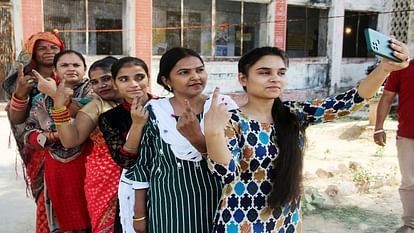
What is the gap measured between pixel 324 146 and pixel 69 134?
600 centimetres

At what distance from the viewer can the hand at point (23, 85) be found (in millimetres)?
2443

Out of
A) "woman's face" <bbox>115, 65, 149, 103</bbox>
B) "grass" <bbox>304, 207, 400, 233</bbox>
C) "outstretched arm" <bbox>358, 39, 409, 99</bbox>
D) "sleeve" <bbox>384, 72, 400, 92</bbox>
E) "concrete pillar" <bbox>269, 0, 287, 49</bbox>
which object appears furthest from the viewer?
"concrete pillar" <bbox>269, 0, 287, 49</bbox>

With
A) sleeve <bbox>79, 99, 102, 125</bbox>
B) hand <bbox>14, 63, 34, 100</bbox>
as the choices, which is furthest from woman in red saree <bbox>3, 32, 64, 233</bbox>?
sleeve <bbox>79, 99, 102, 125</bbox>

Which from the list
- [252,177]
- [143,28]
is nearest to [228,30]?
[143,28]

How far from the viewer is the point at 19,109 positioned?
252 centimetres

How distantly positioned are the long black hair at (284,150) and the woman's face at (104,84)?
2.46ft

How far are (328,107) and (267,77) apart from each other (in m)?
0.28

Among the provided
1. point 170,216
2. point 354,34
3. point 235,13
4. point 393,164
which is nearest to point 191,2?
point 235,13

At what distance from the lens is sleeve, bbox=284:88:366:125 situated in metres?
1.76

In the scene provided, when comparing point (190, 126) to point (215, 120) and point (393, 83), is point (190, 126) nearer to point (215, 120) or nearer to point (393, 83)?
point (215, 120)

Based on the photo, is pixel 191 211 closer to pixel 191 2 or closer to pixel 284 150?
pixel 284 150

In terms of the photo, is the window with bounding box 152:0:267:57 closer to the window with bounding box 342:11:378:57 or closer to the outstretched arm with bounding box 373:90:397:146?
the window with bounding box 342:11:378:57

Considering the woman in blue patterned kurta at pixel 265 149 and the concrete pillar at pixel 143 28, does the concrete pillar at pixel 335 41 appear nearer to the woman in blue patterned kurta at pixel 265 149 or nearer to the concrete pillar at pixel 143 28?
the concrete pillar at pixel 143 28

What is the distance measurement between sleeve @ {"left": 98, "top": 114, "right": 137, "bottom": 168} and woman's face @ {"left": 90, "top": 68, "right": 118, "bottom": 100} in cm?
25
